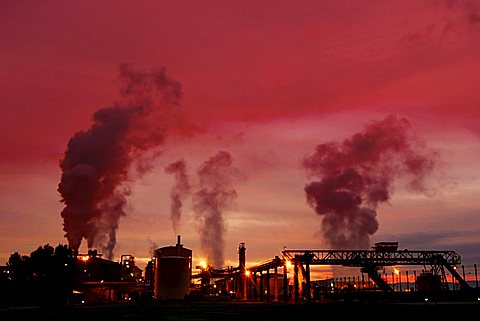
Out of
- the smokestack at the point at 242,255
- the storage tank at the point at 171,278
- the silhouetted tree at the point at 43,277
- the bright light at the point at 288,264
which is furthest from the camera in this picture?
the smokestack at the point at 242,255

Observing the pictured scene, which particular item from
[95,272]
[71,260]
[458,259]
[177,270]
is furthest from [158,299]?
[458,259]

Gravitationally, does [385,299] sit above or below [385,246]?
below

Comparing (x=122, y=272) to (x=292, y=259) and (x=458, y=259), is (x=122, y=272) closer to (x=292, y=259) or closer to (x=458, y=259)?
(x=292, y=259)

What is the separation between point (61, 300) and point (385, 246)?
67087 millimetres

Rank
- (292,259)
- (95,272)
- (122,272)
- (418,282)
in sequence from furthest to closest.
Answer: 1. (122,272)
2. (95,272)
3. (418,282)
4. (292,259)

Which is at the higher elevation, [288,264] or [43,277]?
[288,264]

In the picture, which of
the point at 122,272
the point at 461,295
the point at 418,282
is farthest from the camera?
the point at 122,272

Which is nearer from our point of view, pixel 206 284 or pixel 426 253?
pixel 426 253

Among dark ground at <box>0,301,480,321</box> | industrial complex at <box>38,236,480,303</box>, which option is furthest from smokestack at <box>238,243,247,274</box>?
dark ground at <box>0,301,480,321</box>

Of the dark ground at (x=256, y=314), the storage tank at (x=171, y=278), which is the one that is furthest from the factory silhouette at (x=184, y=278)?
the dark ground at (x=256, y=314)

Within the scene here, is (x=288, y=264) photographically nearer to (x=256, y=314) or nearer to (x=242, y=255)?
(x=242, y=255)

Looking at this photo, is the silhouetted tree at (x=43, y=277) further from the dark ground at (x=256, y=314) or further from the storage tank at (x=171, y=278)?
the dark ground at (x=256, y=314)

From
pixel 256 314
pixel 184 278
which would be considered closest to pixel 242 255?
pixel 184 278

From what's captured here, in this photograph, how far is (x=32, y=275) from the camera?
106812 millimetres
